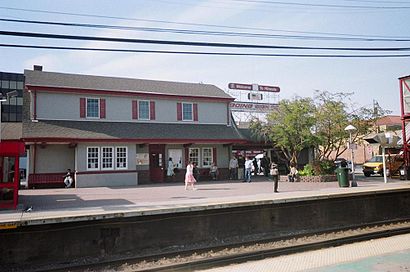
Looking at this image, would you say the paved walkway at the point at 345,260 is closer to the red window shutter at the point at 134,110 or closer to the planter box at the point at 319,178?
the planter box at the point at 319,178

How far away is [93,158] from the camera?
22.3 meters

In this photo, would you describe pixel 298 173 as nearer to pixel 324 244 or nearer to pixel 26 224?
pixel 324 244

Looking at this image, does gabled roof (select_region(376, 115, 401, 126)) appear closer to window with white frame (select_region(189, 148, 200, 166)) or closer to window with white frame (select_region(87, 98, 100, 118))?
window with white frame (select_region(189, 148, 200, 166))

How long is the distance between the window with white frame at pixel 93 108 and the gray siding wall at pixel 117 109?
1.07ft

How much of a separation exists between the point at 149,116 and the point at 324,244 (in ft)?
58.3

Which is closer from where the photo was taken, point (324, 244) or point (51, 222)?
point (51, 222)

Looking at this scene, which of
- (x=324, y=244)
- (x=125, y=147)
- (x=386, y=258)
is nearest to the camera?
(x=386, y=258)

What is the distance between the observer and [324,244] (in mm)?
9953

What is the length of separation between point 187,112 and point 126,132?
5517mm

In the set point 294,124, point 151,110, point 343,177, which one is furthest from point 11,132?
point 343,177

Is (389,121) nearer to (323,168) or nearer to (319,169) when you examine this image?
(323,168)

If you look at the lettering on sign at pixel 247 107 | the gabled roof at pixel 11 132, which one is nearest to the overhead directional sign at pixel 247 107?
the lettering on sign at pixel 247 107

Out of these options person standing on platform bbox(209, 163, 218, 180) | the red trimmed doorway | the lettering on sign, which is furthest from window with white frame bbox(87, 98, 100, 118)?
the lettering on sign

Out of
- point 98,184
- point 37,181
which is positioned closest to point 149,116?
point 98,184
